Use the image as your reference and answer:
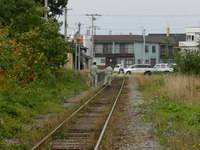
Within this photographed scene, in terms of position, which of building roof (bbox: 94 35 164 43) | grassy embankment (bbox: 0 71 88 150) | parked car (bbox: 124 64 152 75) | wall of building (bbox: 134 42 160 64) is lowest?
grassy embankment (bbox: 0 71 88 150)

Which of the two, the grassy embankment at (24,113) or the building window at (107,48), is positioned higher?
the building window at (107,48)

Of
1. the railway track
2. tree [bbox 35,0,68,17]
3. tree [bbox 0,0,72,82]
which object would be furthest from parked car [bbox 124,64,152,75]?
the railway track

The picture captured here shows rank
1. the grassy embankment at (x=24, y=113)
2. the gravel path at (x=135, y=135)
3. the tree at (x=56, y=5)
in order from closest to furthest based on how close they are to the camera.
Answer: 1. the gravel path at (x=135, y=135)
2. the grassy embankment at (x=24, y=113)
3. the tree at (x=56, y=5)

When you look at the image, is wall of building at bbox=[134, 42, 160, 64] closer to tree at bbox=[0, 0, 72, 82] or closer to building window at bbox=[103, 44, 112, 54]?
building window at bbox=[103, 44, 112, 54]

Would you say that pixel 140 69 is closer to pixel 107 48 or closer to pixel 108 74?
pixel 108 74

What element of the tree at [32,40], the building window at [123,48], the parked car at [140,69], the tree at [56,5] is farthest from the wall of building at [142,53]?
the tree at [32,40]

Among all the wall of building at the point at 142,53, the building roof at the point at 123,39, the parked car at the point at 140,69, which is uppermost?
the building roof at the point at 123,39

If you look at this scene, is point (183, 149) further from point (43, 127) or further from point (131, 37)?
point (131, 37)

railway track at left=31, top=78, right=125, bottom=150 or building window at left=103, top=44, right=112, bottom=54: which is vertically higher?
building window at left=103, top=44, right=112, bottom=54

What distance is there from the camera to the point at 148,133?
471 inches

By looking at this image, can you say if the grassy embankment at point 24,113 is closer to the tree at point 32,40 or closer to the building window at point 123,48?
the tree at point 32,40

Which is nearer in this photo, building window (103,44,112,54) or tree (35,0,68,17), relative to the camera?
tree (35,0,68,17)

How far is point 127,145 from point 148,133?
1681 mm

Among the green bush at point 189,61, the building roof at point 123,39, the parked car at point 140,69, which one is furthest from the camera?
the building roof at point 123,39
